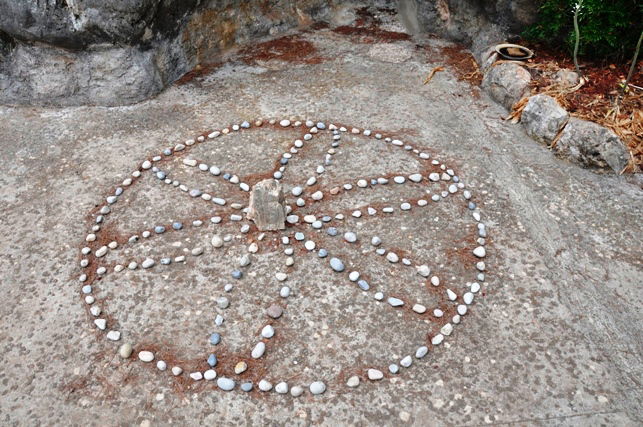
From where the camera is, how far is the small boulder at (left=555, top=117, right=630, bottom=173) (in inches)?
143

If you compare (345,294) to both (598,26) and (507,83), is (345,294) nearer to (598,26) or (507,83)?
(507,83)

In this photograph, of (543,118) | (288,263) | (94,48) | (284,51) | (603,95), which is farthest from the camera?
(284,51)

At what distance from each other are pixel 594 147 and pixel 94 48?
395cm

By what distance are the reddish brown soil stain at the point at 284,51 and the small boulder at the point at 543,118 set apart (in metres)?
1.97

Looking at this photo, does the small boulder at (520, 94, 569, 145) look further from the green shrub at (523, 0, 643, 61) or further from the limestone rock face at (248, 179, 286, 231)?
the limestone rock face at (248, 179, 286, 231)

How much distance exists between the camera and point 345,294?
2.85 meters

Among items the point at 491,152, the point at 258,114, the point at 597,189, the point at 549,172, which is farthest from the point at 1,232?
the point at 597,189

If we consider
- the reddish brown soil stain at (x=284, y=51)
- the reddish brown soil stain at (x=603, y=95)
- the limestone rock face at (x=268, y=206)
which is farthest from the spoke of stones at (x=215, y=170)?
the reddish brown soil stain at (x=603, y=95)

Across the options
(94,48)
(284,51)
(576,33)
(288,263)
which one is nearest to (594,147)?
(576,33)

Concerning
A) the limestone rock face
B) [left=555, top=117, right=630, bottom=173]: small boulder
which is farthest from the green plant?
the limestone rock face

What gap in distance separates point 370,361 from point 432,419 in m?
0.40

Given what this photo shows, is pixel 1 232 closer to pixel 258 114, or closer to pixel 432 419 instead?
pixel 258 114

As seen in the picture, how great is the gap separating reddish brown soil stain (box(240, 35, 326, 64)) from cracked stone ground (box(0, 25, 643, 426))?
0.76 m

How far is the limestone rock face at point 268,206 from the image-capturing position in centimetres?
300
